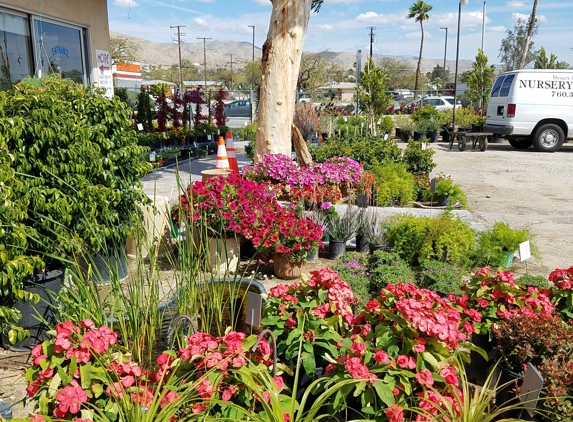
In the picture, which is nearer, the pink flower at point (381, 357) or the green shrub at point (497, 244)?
the pink flower at point (381, 357)

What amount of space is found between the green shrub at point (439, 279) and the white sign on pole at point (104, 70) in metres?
7.04

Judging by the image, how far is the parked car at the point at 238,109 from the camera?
1201 inches

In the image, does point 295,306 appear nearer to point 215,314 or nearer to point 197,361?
point 215,314

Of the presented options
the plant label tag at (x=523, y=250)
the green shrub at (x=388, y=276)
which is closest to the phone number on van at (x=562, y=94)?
the plant label tag at (x=523, y=250)

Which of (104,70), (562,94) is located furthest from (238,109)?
(104,70)

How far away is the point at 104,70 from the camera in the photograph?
30.5 ft

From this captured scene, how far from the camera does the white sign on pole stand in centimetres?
914

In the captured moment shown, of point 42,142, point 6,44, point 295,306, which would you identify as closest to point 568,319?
point 295,306

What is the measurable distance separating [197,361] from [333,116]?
16622 mm

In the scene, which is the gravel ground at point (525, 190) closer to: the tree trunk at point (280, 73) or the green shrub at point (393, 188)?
the green shrub at point (393, 188)

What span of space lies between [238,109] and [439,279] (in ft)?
93.0

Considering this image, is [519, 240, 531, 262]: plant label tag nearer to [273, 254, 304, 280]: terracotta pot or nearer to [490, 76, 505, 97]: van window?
[273, 254, 304, 280]: terracotta pot

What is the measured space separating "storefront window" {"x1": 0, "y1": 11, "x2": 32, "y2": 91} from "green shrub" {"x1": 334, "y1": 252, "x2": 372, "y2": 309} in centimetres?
558

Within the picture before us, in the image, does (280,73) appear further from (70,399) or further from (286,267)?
(70,399)
